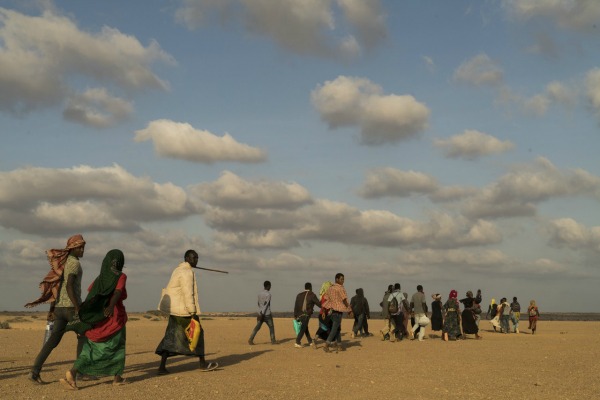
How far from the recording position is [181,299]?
464 inches

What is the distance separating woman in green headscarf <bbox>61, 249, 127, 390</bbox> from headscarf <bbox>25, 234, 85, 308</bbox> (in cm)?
55

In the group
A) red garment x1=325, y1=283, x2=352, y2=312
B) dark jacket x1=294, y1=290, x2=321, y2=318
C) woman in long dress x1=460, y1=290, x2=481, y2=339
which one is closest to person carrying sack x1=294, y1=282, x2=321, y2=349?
dark jacket x1=294, y1=290, x2=321, y2=318

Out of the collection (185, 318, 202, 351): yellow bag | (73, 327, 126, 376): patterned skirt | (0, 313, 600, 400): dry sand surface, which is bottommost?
(0, 313, 600, 400): dry sand surface

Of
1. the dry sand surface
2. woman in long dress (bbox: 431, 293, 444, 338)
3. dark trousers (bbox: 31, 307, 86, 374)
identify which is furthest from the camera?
woman in long dress (bbox: 431, 293, 444, 338)

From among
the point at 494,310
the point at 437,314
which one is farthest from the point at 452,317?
the point at 494,310

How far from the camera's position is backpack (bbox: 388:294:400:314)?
22406 millimetres

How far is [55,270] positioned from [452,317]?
16594 millimetres

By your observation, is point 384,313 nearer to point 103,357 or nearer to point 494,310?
point 494,310

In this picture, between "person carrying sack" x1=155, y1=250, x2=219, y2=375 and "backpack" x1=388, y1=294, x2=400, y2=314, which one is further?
"backpack" x1=388, y1=294, x2=400, y2=314

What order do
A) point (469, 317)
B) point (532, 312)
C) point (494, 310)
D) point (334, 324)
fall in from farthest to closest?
point (494, 310)
point (532, 312)
point (469, 317)
point (334, 324)

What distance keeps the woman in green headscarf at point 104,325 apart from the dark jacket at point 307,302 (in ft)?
27.4

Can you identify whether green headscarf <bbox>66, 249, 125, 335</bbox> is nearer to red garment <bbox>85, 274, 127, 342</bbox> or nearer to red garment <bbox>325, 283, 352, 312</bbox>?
red garment <bbox>85, 274, 127, 342</bbox>

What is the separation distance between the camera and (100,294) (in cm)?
1016

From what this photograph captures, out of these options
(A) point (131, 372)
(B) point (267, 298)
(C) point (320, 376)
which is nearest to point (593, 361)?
(C) point (320, 376)
